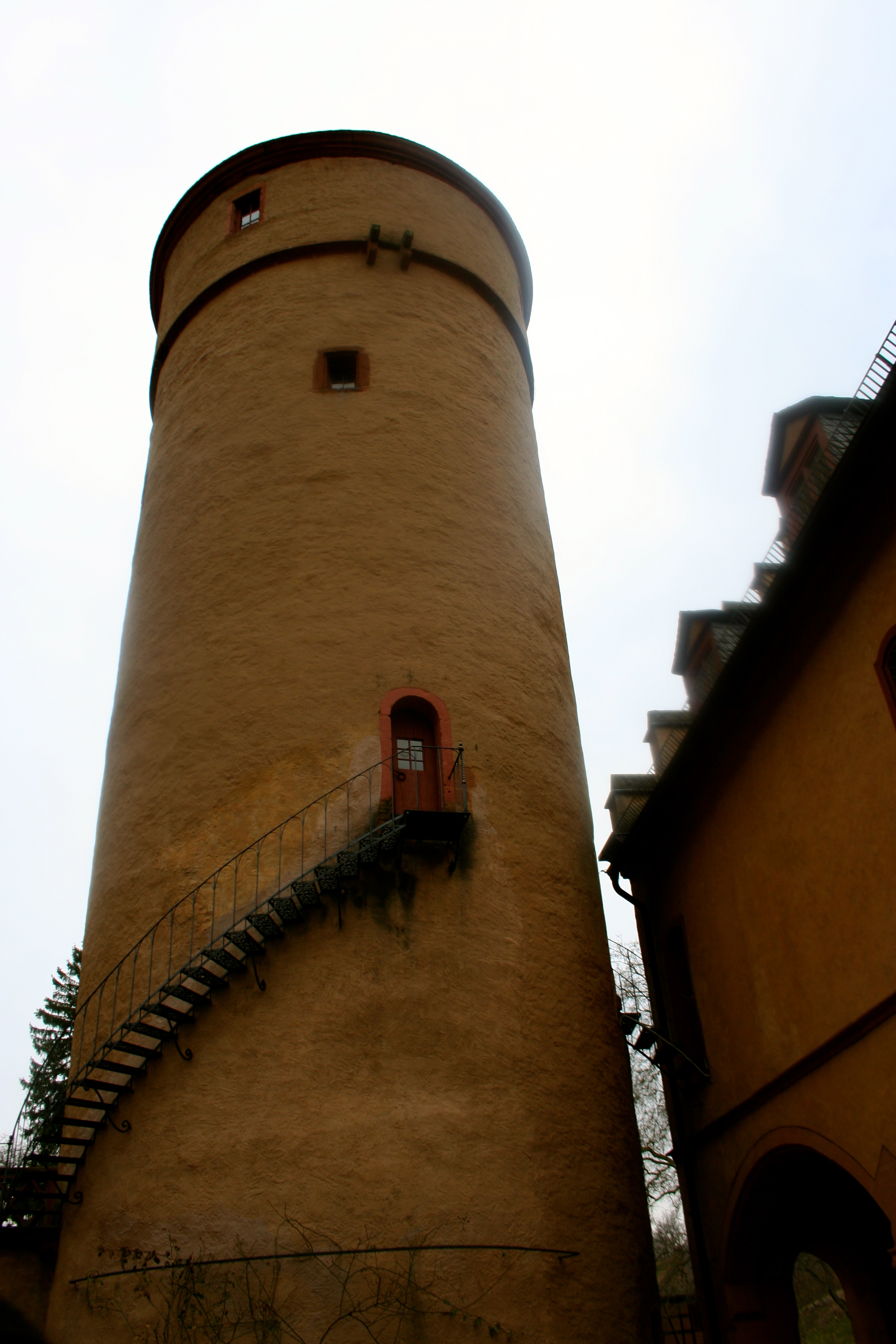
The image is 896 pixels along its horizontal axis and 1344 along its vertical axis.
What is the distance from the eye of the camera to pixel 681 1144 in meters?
12.1

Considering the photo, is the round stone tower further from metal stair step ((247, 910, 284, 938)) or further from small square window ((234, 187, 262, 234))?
small square window ((234, 187, 262, 234))

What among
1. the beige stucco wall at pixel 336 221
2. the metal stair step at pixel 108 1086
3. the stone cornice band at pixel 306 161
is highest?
the stone cornice band at pixel 306 161

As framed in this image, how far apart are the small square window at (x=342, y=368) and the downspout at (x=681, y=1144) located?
7.04m

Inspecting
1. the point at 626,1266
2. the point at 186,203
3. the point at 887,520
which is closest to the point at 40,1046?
the point at 186,203

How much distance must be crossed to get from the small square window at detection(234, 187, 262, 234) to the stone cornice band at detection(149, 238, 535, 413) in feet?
4.13

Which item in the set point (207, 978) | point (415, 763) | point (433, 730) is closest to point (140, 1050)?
point (207, 978)

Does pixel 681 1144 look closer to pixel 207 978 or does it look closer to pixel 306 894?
pixel 306 894

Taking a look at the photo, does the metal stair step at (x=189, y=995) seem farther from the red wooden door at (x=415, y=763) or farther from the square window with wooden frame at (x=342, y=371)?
the square window with wooden frame at (x=342, y=371)

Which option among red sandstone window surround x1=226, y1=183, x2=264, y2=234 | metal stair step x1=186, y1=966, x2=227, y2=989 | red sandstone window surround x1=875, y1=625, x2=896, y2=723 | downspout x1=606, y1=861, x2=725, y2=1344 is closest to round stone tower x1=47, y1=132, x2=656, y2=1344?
metal stair step x1=186, y1=966, x2=227, y2=989

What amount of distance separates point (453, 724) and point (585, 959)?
8.69ft

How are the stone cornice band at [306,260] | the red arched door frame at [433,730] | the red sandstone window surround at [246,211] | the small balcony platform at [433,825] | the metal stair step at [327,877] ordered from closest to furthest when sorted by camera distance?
the metal stair step at [327,877] < the small balcony platform at [433,825] < the red arched door frame at [433,730] < the stone cornice band at [306,260] < the red sandstone window surround at [246,211]

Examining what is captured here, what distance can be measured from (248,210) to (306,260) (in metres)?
2.18

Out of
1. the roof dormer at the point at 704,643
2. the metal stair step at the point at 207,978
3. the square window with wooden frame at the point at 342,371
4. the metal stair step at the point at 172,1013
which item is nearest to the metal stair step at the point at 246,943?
the metal stair step at the point at 207,978

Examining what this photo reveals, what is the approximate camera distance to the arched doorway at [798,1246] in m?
10.4
